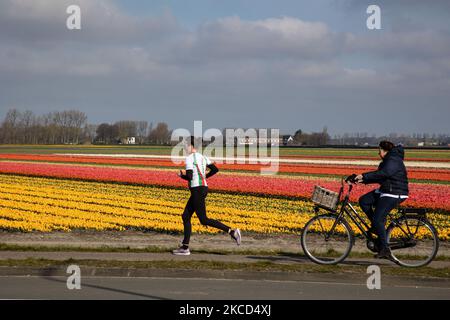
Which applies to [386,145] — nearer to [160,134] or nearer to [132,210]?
[132,210]

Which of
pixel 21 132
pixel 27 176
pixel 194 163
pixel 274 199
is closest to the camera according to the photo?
pixel 194 163

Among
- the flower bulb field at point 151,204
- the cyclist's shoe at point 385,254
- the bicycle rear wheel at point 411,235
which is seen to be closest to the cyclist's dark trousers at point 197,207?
the cyclist's shoe at point 385,254

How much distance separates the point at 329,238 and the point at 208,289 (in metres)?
2.60

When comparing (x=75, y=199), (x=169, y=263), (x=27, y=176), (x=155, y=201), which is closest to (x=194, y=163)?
(x=169, y=263)

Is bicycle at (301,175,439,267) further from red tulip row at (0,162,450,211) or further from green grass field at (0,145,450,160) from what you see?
green grass field at (0,145,450,160)

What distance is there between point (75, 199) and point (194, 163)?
12.8m

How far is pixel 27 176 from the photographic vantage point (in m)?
35.8

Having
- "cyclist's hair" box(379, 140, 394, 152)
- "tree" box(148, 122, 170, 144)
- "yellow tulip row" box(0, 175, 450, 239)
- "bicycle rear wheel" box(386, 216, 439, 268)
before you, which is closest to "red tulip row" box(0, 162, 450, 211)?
"yellow tulip row" box(0, 175, 450, 239)

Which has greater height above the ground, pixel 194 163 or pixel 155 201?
pixel 194 163

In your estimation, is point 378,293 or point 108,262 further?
point 108,262

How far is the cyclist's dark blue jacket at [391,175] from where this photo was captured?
29.3ft

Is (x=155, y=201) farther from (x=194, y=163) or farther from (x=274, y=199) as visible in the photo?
(x=194, y=163)

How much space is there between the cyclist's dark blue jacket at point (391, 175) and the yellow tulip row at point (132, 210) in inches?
196

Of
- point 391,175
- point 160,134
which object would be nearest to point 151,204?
point 391,175
